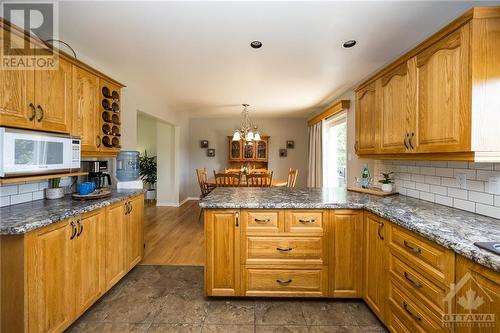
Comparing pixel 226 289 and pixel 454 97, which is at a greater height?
pixel 454 97

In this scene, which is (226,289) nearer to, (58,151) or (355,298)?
(355,298)

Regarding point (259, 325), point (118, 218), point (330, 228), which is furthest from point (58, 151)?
point (330, 228)

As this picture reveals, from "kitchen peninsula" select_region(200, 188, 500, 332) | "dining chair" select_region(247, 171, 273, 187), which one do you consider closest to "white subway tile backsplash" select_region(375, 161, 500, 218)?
Result: "kitchen peninsula" select_region(200, 188, 500, 332)

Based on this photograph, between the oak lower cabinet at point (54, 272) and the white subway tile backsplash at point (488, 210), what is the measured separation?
275 cm

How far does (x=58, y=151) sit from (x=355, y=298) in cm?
263

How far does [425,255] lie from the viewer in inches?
52.0

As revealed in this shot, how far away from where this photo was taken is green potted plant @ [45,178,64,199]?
2.07 m

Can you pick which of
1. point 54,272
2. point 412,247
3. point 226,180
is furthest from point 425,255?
point 226,180

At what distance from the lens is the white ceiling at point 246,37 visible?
1752 mm

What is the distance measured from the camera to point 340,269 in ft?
6.60

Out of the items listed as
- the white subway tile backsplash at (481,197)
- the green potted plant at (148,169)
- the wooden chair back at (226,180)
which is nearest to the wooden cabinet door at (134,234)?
the wooden chair back at (226,180)

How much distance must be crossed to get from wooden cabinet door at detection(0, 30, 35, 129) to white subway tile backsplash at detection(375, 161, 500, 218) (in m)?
3.03

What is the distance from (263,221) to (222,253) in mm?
433

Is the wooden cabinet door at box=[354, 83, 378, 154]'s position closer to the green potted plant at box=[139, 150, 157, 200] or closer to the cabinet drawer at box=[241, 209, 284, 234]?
the cabinet drawer at box=[241, 209, 284, 234]
